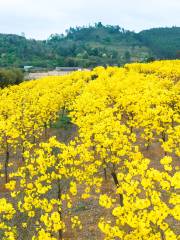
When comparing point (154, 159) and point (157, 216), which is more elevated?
point (157, 216)

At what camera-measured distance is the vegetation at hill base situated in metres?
20.8

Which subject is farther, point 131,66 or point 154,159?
point 131,66

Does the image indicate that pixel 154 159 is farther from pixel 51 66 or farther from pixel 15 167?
pixel 51 66

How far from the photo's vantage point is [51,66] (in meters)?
186

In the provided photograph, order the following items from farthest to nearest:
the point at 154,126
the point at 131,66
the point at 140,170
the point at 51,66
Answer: the point at 51,66, the point at 131,66, the point at 154,126, the point at 140,170

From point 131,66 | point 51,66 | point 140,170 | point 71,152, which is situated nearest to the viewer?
point 140,170

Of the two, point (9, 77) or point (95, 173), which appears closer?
point (95, 173)

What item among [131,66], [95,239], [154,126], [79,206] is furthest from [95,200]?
[131,66]

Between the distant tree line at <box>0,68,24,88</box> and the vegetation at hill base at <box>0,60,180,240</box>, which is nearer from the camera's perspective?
the vegetation at hill base at <box>0,60,180,240</box>

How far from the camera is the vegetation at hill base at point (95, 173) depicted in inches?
819

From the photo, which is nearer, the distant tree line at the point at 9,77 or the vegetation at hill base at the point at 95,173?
the vegetation at hill base at the point at 95,173

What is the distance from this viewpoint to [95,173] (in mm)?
39094

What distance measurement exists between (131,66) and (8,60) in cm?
10369

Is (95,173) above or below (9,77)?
below
